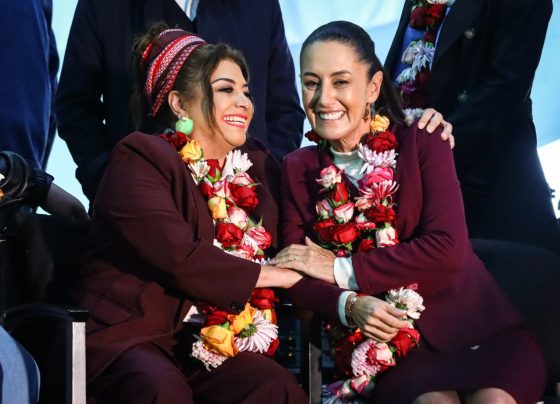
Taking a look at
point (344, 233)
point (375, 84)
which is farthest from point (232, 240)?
point (375, 84)

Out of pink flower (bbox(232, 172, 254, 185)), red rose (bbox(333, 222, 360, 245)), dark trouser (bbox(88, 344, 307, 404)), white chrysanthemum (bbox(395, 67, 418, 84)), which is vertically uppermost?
white chrysanthemum (bbox(395, 67, 418, 84))

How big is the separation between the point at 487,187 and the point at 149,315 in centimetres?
154

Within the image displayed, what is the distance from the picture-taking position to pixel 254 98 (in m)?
4.48

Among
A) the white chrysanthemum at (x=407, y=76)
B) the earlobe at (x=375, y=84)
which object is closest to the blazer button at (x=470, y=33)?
the white chrysanthemum at (x=407, y=76)

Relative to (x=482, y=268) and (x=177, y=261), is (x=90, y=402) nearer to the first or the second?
(x=177, y=261)

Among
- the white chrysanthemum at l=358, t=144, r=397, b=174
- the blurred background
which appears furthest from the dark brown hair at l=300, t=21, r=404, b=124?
the blurred background

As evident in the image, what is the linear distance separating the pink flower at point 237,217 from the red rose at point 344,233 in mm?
325

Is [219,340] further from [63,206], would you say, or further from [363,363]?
[63,206]

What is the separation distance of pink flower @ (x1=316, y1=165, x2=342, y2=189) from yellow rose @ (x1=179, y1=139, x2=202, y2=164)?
0.42 metres

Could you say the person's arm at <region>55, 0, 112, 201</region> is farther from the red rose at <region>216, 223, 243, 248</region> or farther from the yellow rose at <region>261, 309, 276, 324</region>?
the yellow rose at <region>261, 309, 276, 324</region>

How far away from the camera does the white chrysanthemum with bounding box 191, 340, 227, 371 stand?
348 cm

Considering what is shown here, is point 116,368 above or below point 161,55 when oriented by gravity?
below

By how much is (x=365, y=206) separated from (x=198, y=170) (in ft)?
1.92

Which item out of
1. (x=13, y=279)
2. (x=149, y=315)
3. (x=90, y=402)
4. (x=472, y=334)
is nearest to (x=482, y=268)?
(x=472, y=334)
